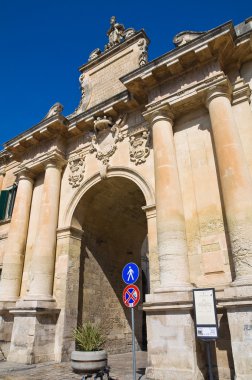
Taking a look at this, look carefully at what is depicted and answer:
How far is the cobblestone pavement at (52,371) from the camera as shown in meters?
6.07

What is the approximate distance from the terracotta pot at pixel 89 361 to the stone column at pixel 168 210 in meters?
1.92

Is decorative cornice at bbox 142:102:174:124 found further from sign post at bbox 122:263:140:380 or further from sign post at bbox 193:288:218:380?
sign post at bbox 193:288:218:380

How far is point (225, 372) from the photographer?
549 cm

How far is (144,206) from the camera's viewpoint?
7.98 metres

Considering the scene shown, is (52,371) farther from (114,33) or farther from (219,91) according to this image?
(114,33)

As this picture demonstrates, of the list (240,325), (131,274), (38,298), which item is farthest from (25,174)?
(240,325)

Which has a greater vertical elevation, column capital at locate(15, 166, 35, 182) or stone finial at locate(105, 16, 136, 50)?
stone finial at locate(105, 16, 136, 50)

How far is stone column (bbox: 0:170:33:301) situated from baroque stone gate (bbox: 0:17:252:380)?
1.9 inches

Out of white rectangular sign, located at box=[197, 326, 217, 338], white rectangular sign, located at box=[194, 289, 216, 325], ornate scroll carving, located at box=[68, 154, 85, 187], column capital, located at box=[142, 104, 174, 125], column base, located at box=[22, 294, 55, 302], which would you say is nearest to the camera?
white rectangular sign, located at box=[197, 326, 217, 338]

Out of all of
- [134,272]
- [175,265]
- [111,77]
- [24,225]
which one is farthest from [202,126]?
[24,225]

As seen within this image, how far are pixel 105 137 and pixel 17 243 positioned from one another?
15.6ft

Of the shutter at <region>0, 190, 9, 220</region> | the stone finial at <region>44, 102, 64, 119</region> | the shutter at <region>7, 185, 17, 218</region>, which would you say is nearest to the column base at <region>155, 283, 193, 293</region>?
the stone finial at <region>44, 102, 64, 119</region>

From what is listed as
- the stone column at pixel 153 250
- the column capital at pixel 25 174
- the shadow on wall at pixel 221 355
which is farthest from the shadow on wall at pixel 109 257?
the shadow on wall at pixel 221 355

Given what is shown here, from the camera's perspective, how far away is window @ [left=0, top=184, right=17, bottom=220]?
12.4m
